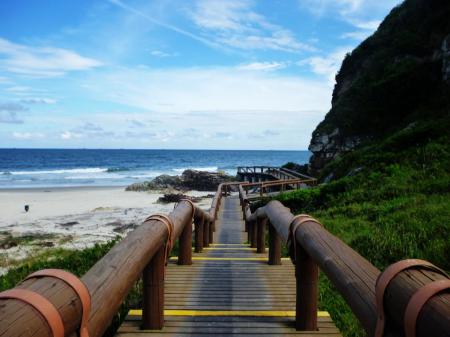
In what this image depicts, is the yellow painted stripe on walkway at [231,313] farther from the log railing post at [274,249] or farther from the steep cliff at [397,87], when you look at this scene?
the steep cliff at [397,87]

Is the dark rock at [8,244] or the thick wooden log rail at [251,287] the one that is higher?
the thick wooden log rail at [251,287]

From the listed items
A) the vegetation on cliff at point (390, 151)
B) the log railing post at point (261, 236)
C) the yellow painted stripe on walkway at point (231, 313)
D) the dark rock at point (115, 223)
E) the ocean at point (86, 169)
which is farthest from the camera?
the ocean at point (86, 169)

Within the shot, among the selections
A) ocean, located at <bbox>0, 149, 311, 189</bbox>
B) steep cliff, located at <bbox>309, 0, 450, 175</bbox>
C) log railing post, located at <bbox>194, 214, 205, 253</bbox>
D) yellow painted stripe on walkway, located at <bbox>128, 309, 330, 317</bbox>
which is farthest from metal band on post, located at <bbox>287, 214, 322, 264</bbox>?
ocean, located at <bbox>0, 149, 311, 189</bbox>

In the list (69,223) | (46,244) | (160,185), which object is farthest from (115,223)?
(160,185)

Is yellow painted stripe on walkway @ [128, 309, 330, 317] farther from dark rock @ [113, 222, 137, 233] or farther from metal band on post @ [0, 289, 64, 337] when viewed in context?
dark rock @ [113, 222, 137, 233]

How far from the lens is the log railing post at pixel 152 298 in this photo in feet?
12.1

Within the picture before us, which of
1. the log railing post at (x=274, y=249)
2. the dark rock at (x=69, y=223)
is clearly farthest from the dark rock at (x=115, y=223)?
the log railing post at (x=274, y=249)

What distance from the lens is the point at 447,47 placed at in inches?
904

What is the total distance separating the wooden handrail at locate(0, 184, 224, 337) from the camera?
146cm

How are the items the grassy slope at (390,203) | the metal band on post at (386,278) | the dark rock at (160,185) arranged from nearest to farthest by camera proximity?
1. the metal band on post at (386,278)
2. the grassy slope at (390,203)
3. the dark rock at (160,185)

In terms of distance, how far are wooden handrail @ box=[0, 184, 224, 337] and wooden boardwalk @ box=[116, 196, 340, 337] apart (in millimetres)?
348

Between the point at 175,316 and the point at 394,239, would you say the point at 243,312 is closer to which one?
the point at 175,316

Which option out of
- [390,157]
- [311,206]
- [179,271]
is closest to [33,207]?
[311,206]

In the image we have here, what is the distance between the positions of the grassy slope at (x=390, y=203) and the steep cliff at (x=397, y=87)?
19.3 feet
